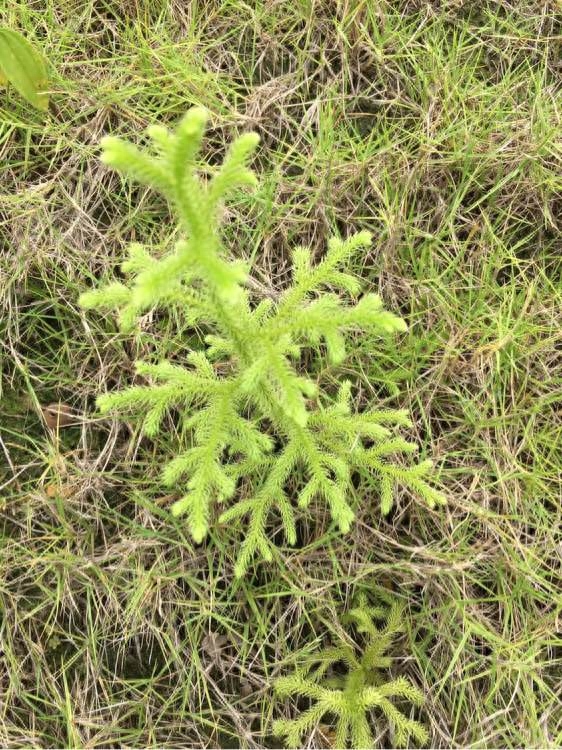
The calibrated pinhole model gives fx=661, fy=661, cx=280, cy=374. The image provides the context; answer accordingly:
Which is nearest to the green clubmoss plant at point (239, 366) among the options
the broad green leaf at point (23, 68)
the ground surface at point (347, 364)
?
the ground surface at point (347, 364)

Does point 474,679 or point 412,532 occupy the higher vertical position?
point 412,532

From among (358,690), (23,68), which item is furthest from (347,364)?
(23,68)

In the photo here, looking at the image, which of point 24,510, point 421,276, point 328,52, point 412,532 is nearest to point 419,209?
point 421,276

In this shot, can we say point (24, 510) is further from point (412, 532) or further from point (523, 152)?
point (523, 152)

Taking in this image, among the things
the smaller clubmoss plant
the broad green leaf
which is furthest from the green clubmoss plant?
the broad green leaf

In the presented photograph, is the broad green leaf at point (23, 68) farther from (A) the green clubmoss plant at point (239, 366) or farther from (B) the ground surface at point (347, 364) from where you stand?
(A) the green clubmoss plant at point (239, 366)

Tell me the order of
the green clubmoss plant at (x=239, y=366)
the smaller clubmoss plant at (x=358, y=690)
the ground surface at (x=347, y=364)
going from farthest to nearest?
the ground surface at (x=347, y=364)
the smaller clubmoss plant at (x=358, y=690)
the green clubmoss plant at (x=239, y=366)

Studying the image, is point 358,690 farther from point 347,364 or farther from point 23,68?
point 23,68
